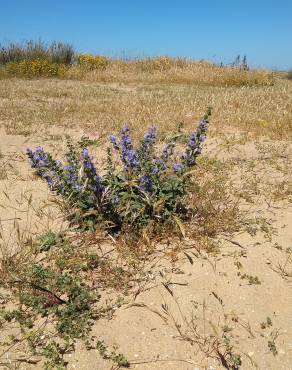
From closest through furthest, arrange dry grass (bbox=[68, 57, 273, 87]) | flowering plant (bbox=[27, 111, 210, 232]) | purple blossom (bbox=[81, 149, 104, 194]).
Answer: purple blossom (bbox=[81, 149, 104, 194])
flowering plant (bbox=[27, 111, 210, 232])
dry grass (bbox=[68, 57, 273, 87])

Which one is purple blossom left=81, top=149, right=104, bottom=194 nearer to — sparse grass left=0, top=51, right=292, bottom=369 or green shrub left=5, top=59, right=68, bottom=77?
sparse grass left=0, top=51, right=292, bottom=369

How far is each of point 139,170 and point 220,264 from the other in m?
0.95

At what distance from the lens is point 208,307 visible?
2.58 metres

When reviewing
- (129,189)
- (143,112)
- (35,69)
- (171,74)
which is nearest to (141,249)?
(129,189)

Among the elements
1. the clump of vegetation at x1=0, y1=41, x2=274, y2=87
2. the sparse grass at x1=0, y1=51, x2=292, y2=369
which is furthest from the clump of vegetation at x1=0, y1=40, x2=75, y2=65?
the sparse grass at x1=0, y1=51, x2=292, y2=369

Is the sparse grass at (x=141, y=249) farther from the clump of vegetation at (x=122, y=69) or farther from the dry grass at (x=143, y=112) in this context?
the clump of vegetation at (x=122, y=69)

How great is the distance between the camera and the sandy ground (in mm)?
2256


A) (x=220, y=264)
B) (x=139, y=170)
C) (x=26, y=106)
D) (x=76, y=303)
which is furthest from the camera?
(x=26, y=106)

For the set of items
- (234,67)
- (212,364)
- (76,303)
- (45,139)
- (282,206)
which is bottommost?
(212,364)

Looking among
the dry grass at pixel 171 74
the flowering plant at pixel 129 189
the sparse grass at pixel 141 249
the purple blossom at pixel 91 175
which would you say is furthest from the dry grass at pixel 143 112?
the dry grass at pixel 171 74

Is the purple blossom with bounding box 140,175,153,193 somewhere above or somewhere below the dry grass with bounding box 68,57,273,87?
below

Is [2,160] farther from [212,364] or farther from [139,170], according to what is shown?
[212,364]

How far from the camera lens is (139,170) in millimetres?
3271

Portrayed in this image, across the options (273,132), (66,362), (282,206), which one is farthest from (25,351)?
(273,132)
